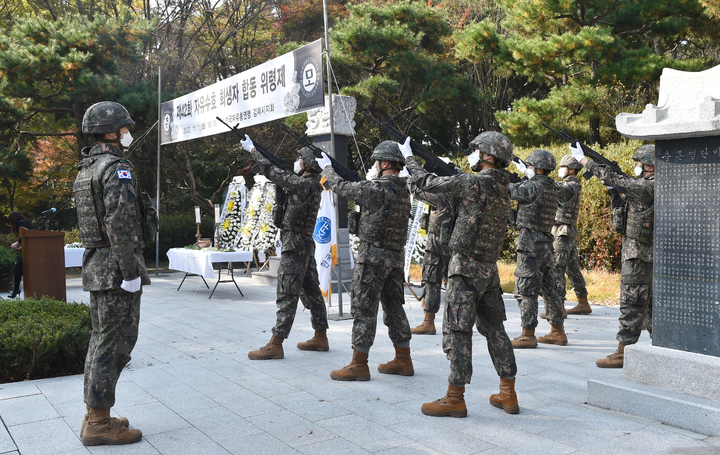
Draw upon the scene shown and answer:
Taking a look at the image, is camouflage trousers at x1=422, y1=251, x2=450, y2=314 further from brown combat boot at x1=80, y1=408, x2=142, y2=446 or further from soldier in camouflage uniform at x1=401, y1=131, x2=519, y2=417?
brown combat boot at x1=80, y1=408, x2=142, y2=446

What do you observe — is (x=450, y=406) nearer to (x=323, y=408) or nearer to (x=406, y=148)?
(x=323, y=408)

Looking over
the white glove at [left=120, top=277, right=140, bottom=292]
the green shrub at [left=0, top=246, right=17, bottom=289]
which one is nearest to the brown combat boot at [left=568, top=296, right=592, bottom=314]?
the white glove at [left=120, top=277, right=140, bottom=292]

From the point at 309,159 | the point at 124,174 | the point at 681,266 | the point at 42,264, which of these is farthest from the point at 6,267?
the point at 681,266

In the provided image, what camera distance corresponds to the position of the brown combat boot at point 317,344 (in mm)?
6336

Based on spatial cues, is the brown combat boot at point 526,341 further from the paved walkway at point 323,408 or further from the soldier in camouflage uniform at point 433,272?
the soldier in camouflage uniform at point 433,272

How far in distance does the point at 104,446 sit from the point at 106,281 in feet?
3.54

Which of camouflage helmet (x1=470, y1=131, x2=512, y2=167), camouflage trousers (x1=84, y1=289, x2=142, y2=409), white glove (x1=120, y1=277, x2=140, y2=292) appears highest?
camouflage helmet (x1=470, y1=131, x2=512, y2=167)

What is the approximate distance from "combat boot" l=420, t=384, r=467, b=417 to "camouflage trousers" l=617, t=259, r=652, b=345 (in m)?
2.19

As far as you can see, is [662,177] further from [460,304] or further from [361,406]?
[361,406]

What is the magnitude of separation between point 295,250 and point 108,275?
247 centimetres

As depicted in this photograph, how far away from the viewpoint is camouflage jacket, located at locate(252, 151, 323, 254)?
600cm

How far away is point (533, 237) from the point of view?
21.1 ft

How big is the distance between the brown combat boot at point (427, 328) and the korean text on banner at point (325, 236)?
1.49m

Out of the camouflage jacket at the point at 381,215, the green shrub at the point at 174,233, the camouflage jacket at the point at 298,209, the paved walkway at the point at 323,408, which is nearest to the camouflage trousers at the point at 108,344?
the paved walkway at the point at 323,408
